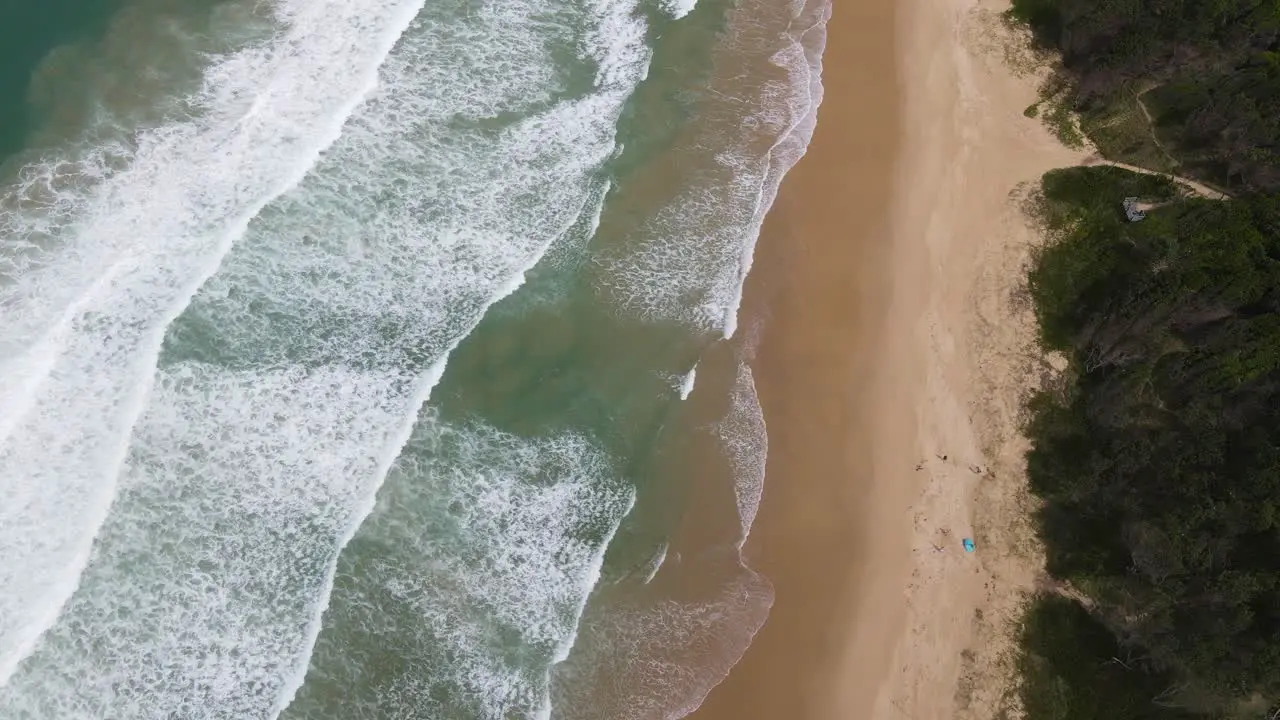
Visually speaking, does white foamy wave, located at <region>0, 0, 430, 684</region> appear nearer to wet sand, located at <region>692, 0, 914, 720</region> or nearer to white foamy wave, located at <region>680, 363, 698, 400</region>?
white foamy wave, located at <region>680, 363, 698, 400</region>

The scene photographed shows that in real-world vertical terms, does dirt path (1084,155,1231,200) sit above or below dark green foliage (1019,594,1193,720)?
above

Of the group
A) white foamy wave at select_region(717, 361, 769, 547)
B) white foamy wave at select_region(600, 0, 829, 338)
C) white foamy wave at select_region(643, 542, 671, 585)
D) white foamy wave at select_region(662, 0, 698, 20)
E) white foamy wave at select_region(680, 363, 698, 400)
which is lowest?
white foamy wave at select_region(643, 542, 671, 585)

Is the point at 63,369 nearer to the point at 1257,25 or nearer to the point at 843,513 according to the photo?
the point at 843,513

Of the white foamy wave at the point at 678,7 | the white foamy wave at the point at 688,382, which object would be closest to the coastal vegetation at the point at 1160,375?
the white foamy wave at the point at 688,382

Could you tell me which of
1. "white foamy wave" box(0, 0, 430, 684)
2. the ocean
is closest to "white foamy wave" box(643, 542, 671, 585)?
the ocean

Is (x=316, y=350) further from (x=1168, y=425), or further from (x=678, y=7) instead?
(x=1168, y=425)

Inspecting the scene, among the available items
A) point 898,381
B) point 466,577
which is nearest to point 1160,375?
point 898,381
